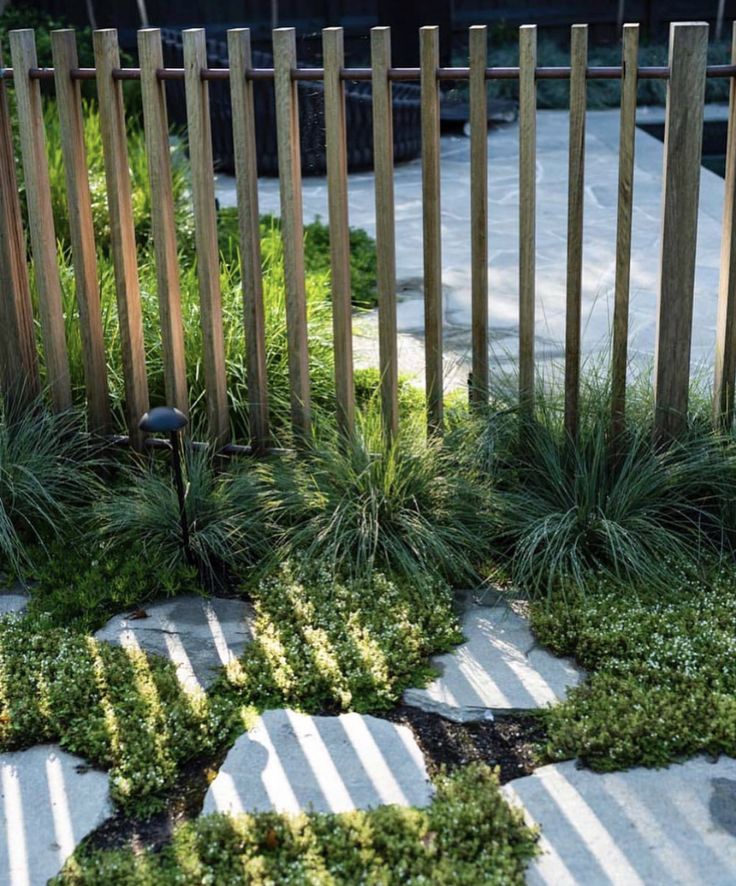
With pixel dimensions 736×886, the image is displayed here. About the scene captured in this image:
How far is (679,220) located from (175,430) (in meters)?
1.85

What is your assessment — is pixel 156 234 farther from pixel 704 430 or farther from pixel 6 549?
pixel 704 430

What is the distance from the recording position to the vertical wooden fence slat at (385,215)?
14.0 ft

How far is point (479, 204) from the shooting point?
4359 mm

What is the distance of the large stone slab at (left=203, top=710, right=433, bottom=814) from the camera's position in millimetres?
3121

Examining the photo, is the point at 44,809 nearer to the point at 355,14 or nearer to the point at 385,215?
the point at 385,215

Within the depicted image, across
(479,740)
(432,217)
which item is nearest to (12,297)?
(432,217)

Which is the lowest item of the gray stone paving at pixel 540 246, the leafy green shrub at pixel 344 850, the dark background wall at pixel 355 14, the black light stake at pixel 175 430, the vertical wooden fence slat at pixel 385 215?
the gray stone paving at pixel 540 246

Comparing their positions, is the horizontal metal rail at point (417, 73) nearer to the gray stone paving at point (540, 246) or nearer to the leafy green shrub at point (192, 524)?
the gray stone paving at point (540, 246)

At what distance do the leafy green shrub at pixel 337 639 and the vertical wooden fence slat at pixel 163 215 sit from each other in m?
1.06

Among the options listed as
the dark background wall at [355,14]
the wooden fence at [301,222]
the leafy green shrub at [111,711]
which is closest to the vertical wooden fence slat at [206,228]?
the wooden fence at [301,222]

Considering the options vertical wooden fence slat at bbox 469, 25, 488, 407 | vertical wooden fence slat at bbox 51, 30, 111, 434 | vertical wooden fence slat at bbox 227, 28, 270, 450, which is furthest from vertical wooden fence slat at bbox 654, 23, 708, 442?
vertical wooden fence slat at bbox 51, 30, 111, 434

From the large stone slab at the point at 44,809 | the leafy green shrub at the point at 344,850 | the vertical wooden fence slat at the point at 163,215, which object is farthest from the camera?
the vertical wooden fence slat at the point at 163,215

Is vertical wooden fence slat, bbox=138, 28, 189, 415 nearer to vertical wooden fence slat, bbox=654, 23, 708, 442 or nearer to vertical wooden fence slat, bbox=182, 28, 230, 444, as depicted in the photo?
vertical wooden fence slat, bbox=182, 28, 230, 444

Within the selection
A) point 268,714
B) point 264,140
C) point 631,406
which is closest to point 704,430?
point 631,406
